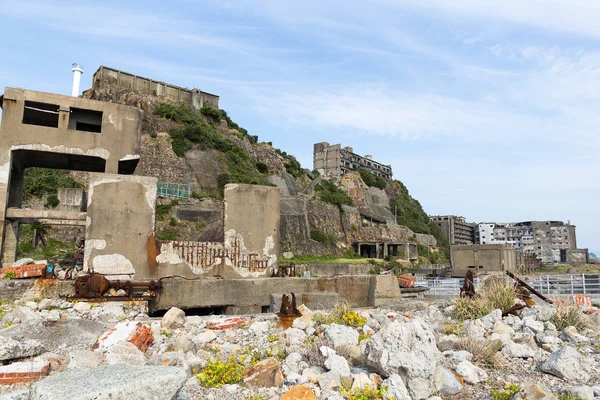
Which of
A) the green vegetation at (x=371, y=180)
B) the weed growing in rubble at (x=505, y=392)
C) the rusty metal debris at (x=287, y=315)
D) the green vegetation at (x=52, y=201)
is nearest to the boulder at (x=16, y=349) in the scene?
the rusty metal debris at (x=287, y=315)

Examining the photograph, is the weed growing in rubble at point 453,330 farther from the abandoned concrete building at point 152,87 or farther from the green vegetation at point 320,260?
the abandoned concrete building at point 152,87

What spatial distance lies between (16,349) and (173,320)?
253 centimetres

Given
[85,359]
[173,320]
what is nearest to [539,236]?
[173,320]

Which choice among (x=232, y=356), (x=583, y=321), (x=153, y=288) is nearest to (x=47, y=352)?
(x=232, y=356)

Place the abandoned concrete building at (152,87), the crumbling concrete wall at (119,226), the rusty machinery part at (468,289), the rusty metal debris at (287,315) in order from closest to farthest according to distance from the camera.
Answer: the rusty metal debris at (287,315) < the rusty machinery part at (468,289) < the crumbling concrete wall at (119,226) < the abandoned concrete building at (152,87)

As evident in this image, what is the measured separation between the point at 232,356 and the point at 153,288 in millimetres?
4666

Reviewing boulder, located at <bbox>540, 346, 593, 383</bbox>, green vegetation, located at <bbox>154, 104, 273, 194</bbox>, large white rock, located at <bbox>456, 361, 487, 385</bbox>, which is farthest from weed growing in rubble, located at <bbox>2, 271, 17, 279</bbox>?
green vegetation, located at <bbox>154, 104, 273, 194</bbox>

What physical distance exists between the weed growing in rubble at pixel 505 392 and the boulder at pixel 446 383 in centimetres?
31

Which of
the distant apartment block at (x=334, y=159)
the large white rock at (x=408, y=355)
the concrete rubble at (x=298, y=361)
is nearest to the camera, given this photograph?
the concrete rubble at (x=298, y=361)

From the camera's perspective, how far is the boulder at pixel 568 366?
4617mm

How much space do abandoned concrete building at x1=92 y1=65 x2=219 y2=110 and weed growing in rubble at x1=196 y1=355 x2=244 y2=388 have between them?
5339 centimetres

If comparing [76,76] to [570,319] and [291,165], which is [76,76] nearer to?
[570,319]

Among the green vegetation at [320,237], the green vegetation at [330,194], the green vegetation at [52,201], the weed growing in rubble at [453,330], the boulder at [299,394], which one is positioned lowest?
the boulder at [299,394]

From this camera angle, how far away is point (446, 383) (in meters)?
4.33
